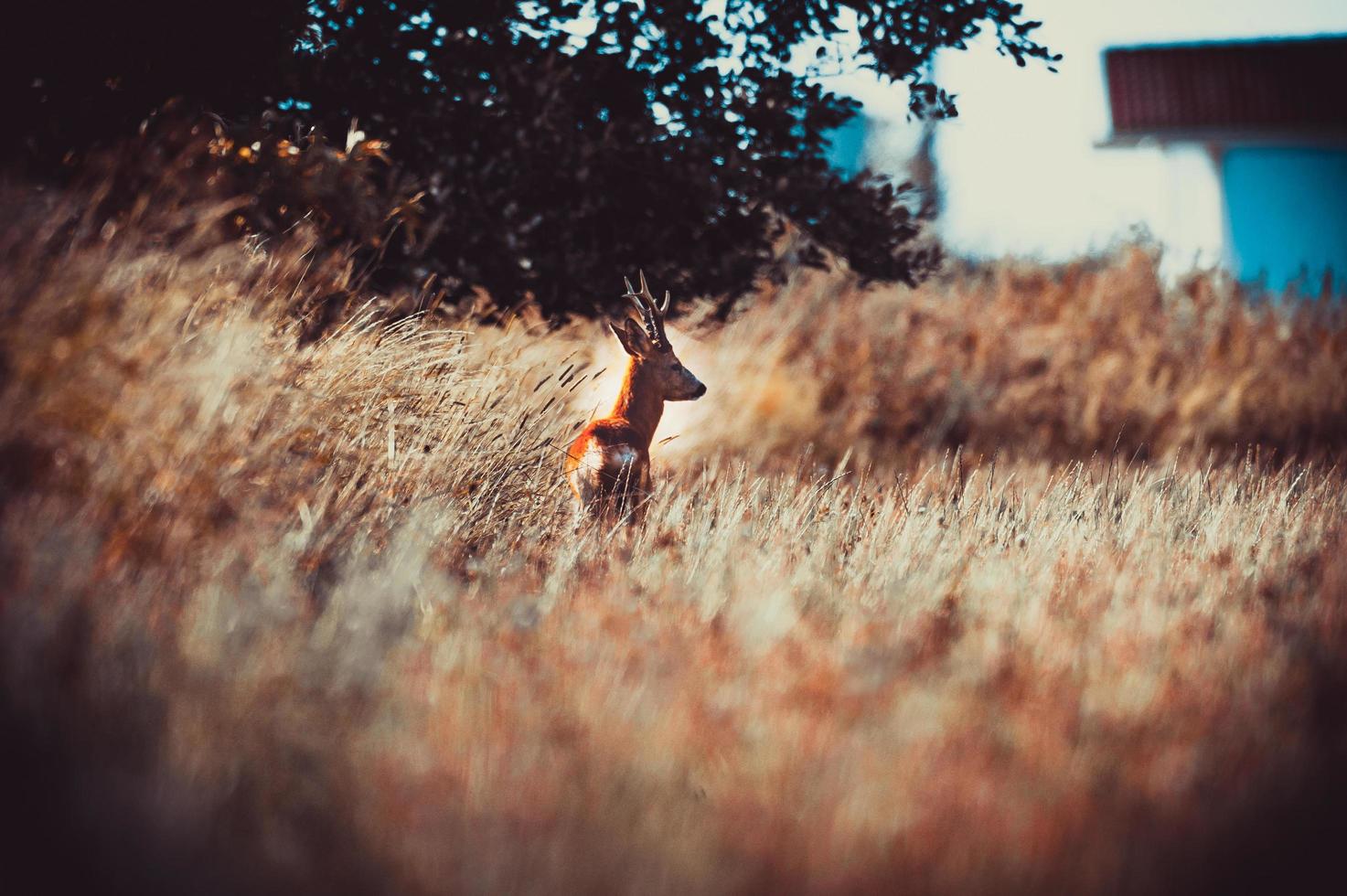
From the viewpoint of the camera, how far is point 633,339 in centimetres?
498

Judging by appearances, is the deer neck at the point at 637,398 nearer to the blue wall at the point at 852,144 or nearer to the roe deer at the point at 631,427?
the roe deer at the point at 631,427

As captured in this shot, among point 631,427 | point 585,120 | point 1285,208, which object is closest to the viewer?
point 631,427

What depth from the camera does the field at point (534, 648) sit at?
189cm

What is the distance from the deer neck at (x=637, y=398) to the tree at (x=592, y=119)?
0.97 meters

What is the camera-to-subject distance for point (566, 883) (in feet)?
5.83

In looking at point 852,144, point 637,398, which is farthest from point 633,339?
point 852,144

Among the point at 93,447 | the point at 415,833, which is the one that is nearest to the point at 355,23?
the point at 93,447

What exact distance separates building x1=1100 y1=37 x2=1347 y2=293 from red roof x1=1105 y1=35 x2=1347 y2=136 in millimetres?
13

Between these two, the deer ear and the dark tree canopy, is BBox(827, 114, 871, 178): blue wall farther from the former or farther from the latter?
the deer ear

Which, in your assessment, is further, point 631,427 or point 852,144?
point 852,144

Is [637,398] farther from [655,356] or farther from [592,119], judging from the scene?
[592,119]

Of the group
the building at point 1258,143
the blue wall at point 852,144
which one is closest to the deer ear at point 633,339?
the building at point 1258,143

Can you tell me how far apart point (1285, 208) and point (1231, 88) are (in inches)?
72.5

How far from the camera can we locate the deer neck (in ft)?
16.3
